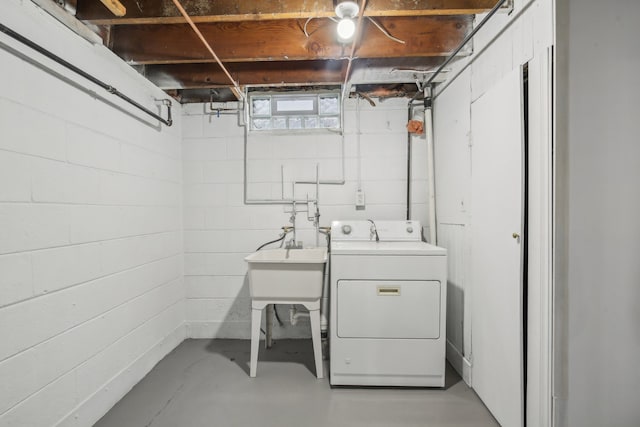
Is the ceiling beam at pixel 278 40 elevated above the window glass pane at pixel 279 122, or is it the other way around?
the ceiling beam at pixel 278 40

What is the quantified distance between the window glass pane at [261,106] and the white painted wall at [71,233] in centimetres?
82

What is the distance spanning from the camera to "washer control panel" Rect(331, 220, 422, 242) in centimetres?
229

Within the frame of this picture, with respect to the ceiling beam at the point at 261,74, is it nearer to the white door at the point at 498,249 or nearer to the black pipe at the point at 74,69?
the black pipe at the point at 74,69

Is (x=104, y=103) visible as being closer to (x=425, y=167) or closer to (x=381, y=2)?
(x=381, y=2)

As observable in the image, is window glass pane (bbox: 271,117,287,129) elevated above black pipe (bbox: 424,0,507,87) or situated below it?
below

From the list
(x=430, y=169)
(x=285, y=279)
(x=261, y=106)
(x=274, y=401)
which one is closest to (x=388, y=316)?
(x=285, y=279)

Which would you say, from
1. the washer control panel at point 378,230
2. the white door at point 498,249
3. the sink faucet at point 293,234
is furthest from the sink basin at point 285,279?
the white door at point 498,249

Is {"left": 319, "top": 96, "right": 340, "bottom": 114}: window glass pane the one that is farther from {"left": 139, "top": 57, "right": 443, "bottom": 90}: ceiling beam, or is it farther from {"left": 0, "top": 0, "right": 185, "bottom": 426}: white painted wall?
{"left": 0, "top": 0, "right": 185, "bottom": 426}: white painted wall

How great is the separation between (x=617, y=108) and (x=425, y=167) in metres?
1.43

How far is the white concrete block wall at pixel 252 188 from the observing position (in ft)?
8.20

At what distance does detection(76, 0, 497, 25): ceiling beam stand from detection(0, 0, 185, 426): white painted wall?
284 mm

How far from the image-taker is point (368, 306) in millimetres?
1782

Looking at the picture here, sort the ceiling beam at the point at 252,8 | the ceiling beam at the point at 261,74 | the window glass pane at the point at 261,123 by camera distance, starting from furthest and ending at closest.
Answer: the window glass pane at the point at 261,123 < the ceiling beam at the point at 261,74 < the ceiling beam at the point at 252,8

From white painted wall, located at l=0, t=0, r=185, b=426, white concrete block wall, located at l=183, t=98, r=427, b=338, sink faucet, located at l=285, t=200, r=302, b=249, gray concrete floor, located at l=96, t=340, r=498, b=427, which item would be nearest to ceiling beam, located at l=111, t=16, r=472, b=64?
white painted wall, located at l=0, t=0, r=185, b=426
